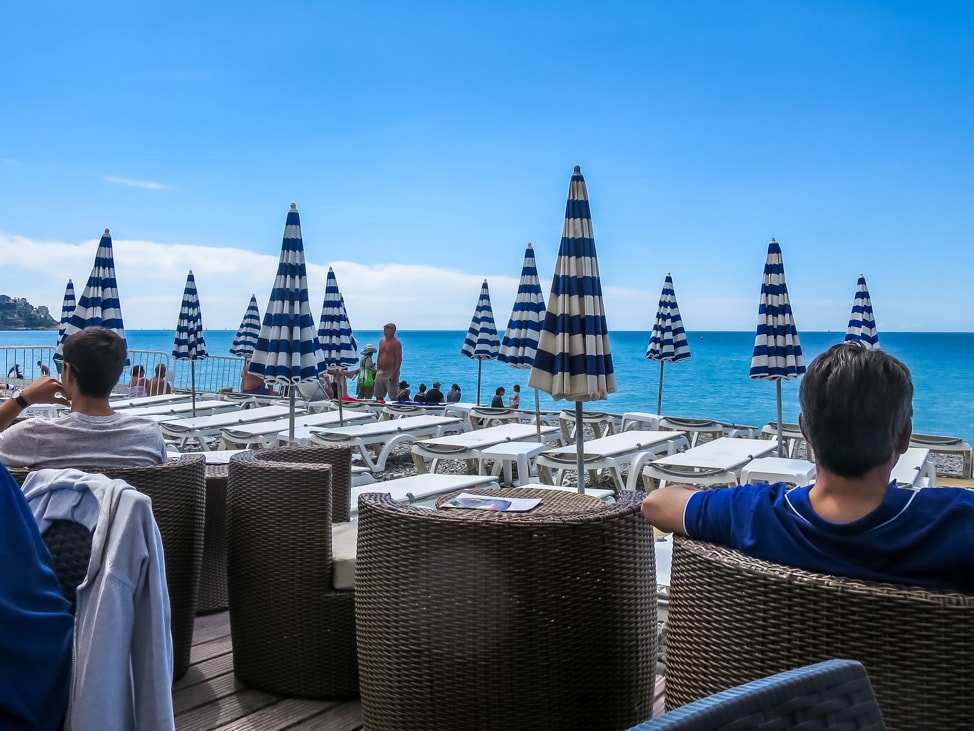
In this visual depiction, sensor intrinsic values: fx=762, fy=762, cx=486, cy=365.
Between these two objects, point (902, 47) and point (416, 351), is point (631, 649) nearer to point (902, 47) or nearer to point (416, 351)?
point (902, 47)

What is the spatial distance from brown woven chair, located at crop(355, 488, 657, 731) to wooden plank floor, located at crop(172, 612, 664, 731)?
49 centimetres

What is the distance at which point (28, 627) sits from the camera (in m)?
1.19

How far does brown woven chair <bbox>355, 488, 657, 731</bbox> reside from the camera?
169 cm

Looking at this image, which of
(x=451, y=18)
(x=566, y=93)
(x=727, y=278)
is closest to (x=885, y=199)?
(x=727, y=278)

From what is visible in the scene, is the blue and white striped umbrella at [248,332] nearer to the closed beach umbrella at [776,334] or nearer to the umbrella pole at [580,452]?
the closed beach umbrella at [776,334]

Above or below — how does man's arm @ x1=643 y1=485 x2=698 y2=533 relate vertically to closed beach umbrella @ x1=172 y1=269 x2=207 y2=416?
below

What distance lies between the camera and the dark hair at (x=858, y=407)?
135cm

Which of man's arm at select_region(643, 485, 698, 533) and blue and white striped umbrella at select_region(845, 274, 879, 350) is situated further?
blue and white striped umbrella at select_region(845, 274, 879, 350)

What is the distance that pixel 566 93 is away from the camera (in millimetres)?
31547

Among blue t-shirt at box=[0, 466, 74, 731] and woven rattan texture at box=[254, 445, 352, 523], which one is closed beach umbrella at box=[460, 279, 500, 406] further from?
blue t-shirt at box=[0, 466, 74, 731]

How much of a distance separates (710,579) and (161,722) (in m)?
0.99

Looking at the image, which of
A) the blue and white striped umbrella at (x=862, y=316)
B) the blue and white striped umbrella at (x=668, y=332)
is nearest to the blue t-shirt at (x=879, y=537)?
the blue and white striped umbrella at (x=862, y=316)

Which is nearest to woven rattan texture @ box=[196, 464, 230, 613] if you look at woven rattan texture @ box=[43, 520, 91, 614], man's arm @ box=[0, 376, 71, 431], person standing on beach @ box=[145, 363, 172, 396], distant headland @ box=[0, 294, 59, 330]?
man's arm @ box=[0, 376, 71, 431]

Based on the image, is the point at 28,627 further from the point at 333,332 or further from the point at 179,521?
the point at 333,332
